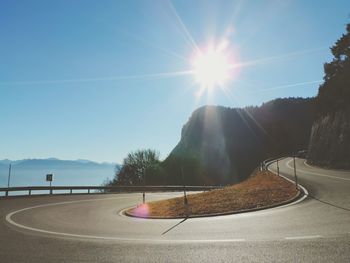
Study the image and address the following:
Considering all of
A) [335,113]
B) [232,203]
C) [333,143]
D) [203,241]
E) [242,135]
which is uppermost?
[242,135]

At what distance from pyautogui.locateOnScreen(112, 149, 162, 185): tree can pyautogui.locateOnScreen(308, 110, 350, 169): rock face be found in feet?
128

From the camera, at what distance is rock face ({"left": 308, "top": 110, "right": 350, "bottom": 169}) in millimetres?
40375

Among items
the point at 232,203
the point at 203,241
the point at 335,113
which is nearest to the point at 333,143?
the point at 335,113

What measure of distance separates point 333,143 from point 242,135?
110466mm

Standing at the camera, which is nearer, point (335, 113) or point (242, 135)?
point (335, 113)

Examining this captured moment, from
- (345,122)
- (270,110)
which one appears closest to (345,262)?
(345,122)

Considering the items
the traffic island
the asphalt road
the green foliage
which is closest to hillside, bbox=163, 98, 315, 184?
the green foliage

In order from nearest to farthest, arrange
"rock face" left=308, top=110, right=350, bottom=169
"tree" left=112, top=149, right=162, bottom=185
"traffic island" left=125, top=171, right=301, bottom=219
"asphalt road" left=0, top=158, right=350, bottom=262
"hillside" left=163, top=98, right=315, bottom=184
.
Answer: "asphalt road" left=0, top=158, right=350, bottom=262, "traffic island" left=125, top=171, right=301, bottom=219, "rock face" left=308, top=110, right=350, bottom=169, "tree" left=112, top=149, right=162, bottom=185, "hillside" left=163, top=98, right=315, bottom=184

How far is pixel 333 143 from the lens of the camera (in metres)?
44.2

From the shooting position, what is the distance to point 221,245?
337 inches

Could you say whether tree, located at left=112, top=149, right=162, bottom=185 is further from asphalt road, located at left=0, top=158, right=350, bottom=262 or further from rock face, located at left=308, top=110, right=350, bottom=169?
asphalt road, located at left=0, top=158, right=350, bottom=262

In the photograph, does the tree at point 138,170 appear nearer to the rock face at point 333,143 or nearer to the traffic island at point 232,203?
the rock face at point 333,143

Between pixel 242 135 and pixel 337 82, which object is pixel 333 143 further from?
pixel 242 135

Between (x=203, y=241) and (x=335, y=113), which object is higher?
(x=335, y=113)
